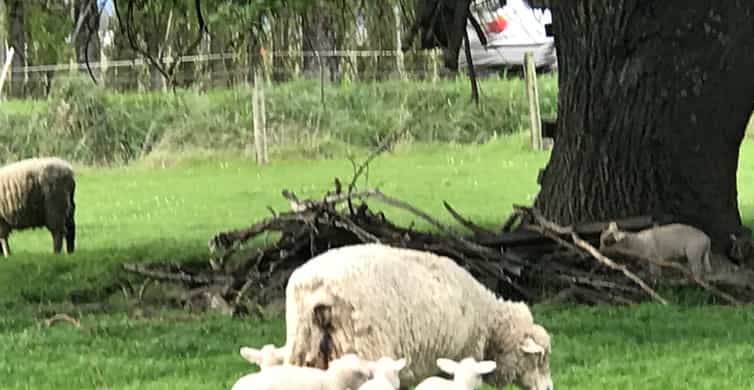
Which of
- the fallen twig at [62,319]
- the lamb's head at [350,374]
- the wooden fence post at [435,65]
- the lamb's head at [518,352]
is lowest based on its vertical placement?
the fallen twig at [62,319]

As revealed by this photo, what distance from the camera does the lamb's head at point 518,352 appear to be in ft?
19.6

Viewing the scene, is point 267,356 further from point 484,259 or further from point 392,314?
point 484,259

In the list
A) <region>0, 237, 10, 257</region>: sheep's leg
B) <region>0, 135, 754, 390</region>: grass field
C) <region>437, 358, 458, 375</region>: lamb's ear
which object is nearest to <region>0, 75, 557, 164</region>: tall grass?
<region>0, 135, 754, 390</region>: grass field

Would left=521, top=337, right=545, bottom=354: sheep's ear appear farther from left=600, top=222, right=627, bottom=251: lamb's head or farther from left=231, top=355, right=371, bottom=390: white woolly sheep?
left=600, top=222, right=627, bottom=251: lamb's head

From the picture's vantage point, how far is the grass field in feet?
22.7

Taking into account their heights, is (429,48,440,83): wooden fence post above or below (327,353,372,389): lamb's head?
above

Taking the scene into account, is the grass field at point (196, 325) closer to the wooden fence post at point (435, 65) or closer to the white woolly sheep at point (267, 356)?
the white woolly sheep at point (267, 356)

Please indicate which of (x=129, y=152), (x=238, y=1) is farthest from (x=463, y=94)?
(x=238, y=1)

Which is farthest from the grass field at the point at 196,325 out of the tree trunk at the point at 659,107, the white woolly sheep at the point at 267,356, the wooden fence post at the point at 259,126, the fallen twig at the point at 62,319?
the wooden fence post at the point at 259,126

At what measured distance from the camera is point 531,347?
5.91 m

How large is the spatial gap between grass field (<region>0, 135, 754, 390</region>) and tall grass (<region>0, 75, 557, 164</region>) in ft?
15.1

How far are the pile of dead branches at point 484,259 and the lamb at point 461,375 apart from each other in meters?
3.81

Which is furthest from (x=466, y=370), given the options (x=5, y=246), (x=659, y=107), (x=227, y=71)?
(x=227, y=71)

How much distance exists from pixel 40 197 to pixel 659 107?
20.3 feet
